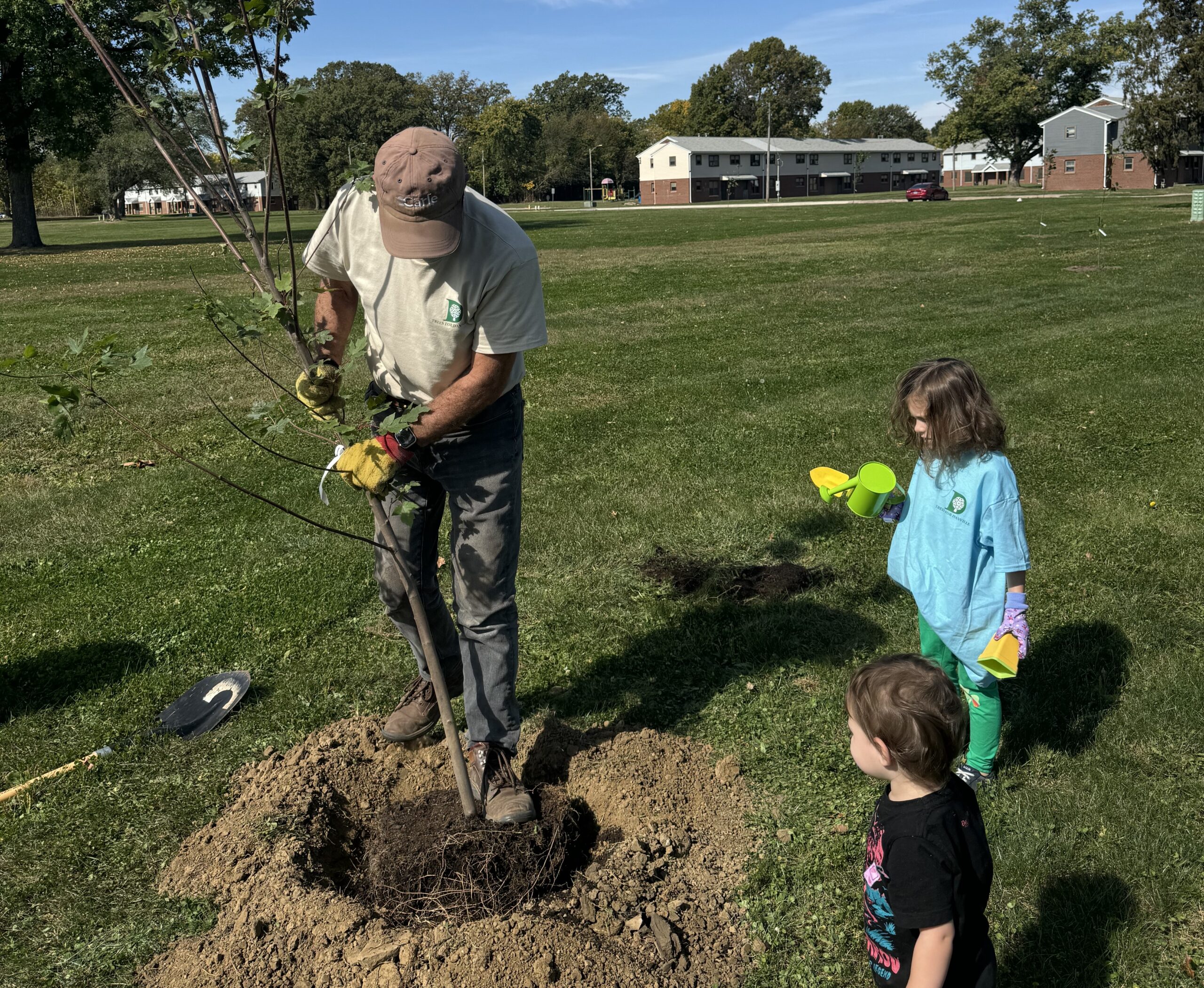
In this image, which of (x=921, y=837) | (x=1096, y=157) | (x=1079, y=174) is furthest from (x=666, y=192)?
(x=921, y=837)

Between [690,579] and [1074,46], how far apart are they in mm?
87967

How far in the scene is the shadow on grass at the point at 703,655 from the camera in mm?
3875

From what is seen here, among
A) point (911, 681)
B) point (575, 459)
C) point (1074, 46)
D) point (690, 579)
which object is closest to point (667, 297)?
point (575, 459)

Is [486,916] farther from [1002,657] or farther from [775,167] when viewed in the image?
[775,167]

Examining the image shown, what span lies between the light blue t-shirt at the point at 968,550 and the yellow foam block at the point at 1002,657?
247 millimetres

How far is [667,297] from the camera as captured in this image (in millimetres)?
15391

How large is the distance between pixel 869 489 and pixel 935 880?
64.2 inches

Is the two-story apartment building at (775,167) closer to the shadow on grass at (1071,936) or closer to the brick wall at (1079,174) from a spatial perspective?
the brick wall at (1079,174)

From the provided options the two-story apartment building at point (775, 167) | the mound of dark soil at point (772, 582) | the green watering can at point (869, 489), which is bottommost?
the mound of dark soil at point (772, 582)

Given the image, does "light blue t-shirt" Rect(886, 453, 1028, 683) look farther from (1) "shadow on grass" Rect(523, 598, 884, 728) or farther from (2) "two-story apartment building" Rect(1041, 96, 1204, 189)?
(2) "two-story apartment building" Rect(1041, 96, 1204, 189)

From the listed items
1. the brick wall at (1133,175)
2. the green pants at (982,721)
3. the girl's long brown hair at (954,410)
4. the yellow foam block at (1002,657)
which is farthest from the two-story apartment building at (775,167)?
the yellow foam block at (1002,657)

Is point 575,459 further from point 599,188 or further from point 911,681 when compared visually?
point 599,188

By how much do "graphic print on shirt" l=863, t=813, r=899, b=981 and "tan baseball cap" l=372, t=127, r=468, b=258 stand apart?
5.99 ft

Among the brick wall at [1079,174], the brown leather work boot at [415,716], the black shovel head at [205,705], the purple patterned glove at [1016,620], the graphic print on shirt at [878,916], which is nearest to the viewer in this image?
the graphic print on shirt at [878,916]
